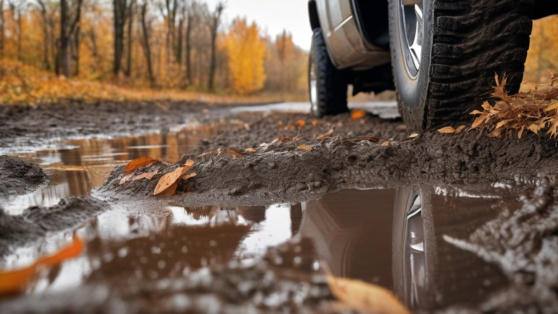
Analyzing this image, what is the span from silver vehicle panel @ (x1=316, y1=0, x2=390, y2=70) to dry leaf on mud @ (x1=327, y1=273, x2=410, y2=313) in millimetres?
2990

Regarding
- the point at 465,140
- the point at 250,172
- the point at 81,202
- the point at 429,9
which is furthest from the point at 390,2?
the point at 81,202

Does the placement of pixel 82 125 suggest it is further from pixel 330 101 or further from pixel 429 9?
pixel 429 9

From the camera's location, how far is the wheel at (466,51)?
219 centimetres

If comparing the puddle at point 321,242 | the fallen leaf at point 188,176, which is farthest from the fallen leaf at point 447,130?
the fallen leaf at point 188,176

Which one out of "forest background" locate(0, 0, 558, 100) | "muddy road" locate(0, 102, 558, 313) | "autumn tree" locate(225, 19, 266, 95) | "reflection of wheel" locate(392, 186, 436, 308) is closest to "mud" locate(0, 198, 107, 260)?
"muddy road" locate(0, 102, 558, 313)

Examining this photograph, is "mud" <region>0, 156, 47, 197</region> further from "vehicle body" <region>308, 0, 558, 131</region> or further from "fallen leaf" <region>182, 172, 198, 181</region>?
"vehicle body" <region>308, 0, 558, 131</region>

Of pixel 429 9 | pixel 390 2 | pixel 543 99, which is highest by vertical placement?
pixel 390 2

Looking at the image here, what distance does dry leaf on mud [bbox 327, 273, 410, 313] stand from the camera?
0.89m

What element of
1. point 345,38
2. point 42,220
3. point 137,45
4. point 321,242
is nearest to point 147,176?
point 42,220

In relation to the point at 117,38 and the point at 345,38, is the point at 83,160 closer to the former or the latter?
the point at 345,38

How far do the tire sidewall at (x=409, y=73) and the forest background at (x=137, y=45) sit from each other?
8.76m

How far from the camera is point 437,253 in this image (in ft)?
3.98

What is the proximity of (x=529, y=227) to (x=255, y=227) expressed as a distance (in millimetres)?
830

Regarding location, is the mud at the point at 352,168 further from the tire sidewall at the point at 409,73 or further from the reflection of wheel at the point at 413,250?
the reflection of wheel at the point at 413,250
